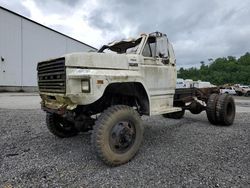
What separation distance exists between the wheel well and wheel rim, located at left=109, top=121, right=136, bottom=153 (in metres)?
0.73

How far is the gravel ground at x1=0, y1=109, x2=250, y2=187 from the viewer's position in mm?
3160

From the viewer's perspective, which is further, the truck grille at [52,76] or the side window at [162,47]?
→ the side window at [162,47]

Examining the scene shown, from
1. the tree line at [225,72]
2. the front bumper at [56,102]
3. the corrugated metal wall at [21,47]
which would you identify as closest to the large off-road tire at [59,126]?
the front bumper at [56,102]

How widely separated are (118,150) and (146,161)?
52 centimetres

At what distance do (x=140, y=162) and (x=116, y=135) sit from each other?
2.04ft

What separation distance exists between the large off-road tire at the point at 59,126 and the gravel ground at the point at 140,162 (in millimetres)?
198

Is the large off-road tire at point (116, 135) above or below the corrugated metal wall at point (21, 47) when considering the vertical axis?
below

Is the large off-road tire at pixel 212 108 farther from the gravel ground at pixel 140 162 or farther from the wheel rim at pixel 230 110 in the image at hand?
the gravel ground at pixel 140 162

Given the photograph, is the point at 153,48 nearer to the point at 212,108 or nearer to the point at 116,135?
the point at 116,135

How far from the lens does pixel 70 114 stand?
415 cm

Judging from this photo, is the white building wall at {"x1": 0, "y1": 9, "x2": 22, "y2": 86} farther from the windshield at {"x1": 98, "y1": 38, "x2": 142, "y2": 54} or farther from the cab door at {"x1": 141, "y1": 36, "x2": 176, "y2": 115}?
the cab door at {"x1": 141, "y1": 36, "x2": 176, "y2": 115}

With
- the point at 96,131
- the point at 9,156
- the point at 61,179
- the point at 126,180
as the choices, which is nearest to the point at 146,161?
the point at 126,180

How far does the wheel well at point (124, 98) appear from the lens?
441 centimetres

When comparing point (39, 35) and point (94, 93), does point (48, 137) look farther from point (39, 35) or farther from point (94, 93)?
point (39, 35)
